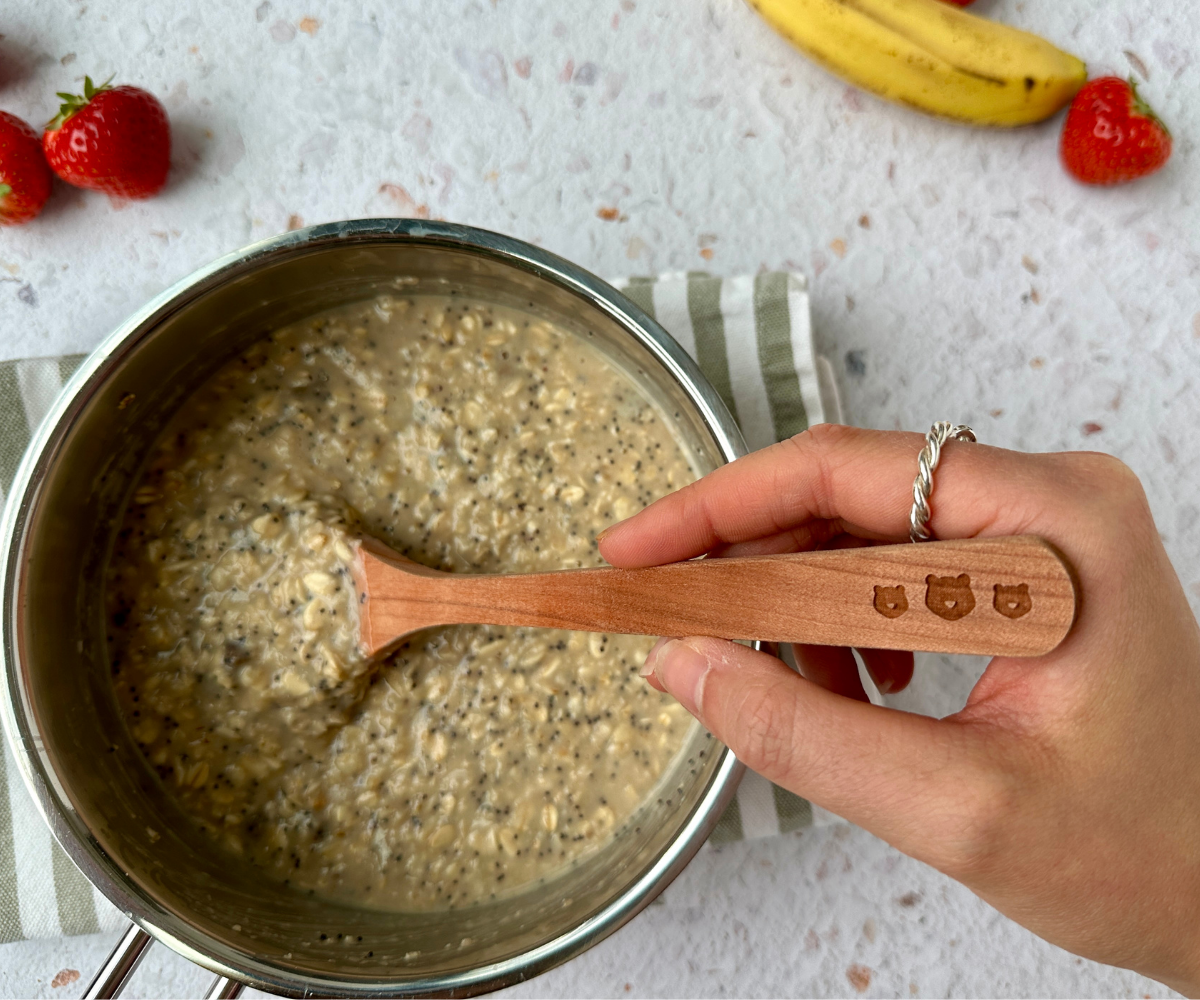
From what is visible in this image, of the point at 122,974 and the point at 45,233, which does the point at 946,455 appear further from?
the point at 45,233

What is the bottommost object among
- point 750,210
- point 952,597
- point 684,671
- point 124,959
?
point 124,959

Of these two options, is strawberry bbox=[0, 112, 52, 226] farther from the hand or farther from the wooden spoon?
the hand

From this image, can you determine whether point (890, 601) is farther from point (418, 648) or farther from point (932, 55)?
point (932, 55)

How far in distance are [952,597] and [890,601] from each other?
0.04 meters

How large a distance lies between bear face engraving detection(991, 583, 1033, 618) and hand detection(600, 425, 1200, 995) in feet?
0.20

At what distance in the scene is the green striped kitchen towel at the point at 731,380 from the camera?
42.4 inches

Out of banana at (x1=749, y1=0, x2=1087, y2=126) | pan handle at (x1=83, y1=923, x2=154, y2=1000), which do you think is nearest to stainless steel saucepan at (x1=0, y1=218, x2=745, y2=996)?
pan handle at (x1=83, y1=923, x2=154, y2=1000)

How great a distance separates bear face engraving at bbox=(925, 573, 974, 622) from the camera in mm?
668

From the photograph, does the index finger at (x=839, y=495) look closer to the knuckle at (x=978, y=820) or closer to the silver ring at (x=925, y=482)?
the silver ring at (x=925, y=482)

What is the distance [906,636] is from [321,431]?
0.67 meters

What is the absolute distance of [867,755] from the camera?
0.69 meters

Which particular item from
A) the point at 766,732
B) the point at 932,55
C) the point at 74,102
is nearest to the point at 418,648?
the point at 766,732

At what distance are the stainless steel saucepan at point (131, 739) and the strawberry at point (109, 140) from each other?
0.30 m

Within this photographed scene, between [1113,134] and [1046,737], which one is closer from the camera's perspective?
[1046,737]
